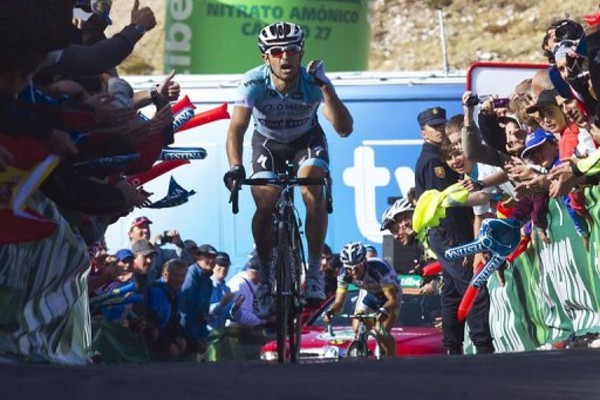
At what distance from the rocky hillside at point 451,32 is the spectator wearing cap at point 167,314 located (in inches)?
1353

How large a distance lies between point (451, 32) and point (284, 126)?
144 feet

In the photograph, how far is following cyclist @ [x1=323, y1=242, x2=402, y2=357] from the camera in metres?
16.2

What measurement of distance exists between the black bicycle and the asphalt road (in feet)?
16.6

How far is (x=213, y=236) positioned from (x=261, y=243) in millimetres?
7673

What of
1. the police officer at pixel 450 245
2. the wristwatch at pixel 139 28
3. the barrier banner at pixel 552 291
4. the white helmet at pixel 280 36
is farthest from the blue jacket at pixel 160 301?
the wristwatch at pixel 139 28

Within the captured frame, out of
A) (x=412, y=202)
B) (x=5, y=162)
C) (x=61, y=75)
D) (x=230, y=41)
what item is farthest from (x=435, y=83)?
(x=5, y=162)

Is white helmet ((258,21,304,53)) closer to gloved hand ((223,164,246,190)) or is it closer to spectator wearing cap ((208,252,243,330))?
gloved hand ((223,164,246,190))

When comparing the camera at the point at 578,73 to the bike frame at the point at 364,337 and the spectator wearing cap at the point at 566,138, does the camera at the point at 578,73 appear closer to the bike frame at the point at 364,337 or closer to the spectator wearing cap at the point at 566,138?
the spectator wearing cap at the point at 566,138

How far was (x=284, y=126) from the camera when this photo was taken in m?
12.2

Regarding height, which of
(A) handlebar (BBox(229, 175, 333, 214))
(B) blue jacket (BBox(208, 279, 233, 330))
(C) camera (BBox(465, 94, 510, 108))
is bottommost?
(B) blue jacket (BBox(208, 279, 233, 330))

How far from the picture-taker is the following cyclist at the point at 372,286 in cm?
1617

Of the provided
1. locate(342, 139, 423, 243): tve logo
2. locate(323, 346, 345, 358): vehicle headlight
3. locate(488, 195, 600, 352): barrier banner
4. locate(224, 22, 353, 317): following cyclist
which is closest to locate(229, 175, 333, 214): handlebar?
locate(224, 22, 353, 317): following cyclist

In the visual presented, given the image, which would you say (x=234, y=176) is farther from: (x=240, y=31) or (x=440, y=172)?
(x=240, y=31)

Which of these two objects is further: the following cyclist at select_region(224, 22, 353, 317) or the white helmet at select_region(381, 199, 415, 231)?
the white helmet at select_region(381, 199, 415, 231)
